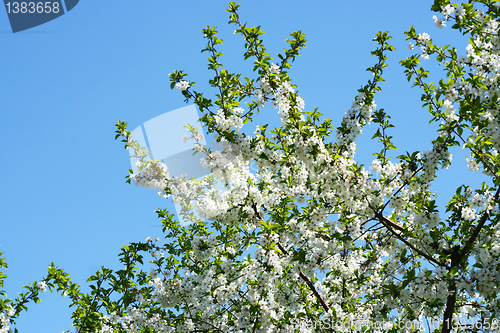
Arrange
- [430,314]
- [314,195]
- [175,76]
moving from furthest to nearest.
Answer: [314,195], [175,76], [430,314]

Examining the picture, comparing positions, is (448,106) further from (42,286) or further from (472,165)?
(42,286)

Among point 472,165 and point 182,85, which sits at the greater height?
point 182,85

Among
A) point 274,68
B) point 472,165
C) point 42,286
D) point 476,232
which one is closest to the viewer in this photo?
point 476,232

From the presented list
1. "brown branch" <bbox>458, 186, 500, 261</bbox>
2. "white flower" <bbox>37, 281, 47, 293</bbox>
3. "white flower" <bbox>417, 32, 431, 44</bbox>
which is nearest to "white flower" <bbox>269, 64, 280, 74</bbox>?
"white flower" <bbox>417, 32, 431, 44</bbox>

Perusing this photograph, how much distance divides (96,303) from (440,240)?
16.3ft

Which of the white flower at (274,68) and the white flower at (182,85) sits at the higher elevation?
the white flower at (274,68)

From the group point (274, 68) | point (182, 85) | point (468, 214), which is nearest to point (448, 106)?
point (468, 214)

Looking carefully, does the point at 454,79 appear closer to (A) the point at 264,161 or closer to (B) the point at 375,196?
(B) the point at 375,196

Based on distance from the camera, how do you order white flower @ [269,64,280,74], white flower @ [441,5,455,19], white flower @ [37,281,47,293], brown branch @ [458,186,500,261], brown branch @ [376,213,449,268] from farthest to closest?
white flower @ [37,281,47,293] → white flower @ [269,64,280,74] → white flower @ [441,5,455,19] → brown branch @ [376,213,449,268] → brown branch @ [458,186,500,261]

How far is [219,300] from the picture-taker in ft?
16.7

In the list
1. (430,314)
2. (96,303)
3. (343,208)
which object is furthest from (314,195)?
(96,303)

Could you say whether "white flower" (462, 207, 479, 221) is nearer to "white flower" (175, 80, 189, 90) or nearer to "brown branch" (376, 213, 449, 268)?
"brown branch" (376, 213, 449, 268)

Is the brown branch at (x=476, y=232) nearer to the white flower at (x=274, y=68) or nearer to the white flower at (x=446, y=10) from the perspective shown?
the white flower at (x=446, y=10)

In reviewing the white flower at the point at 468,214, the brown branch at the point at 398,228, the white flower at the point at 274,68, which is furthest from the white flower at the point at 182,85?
the white flower at the point at 468,214
